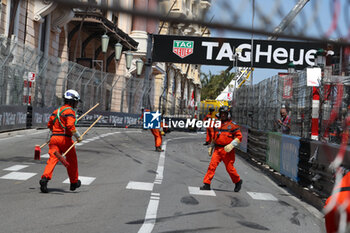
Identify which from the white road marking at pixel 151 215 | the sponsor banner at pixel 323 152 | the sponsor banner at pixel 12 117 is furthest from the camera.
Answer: the sponsor banner at pixel 12 117

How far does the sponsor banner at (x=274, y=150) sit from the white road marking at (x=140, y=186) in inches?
162

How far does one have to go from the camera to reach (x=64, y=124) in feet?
28.4

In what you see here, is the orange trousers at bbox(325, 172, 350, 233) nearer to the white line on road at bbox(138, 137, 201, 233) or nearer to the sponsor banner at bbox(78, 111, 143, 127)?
the white line on road at bbox(138, 137, 201, 233)

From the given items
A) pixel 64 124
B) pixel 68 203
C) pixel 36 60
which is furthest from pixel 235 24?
pixel 36 60

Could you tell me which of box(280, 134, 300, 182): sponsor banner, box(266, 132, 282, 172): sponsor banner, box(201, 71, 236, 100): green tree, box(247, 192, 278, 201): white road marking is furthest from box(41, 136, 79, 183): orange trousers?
box(201, 71, 236, 100): green tree

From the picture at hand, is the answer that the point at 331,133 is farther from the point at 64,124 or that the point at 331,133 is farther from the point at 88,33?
the point at 88,33

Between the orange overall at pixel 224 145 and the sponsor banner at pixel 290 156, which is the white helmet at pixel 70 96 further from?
the sponsor banner at pixel 290 156

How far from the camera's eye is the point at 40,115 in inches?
967

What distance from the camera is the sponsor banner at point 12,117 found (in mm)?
19188

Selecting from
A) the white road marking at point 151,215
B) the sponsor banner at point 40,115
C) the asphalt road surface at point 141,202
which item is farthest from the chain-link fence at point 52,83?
the white road marking at point 151,215

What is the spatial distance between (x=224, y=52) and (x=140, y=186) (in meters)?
18.0

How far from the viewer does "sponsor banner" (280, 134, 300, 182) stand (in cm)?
1134

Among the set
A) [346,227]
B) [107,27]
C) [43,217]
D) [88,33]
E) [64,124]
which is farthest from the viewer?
[88,33]

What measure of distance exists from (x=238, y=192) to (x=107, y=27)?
2123 centimetres
